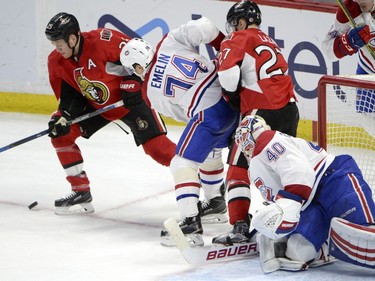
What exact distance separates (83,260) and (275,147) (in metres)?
0.98

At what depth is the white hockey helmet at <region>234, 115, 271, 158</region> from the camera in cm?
422

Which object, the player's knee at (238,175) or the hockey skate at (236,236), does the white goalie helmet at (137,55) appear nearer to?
the player's knee at (238,175)

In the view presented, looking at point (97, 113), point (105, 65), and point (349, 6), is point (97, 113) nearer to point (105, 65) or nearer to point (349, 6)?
point (105, 65)

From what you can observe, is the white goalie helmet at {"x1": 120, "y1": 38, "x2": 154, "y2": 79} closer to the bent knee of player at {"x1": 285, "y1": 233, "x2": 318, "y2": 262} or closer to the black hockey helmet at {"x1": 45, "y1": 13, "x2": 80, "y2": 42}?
the black hockey helmet at {"x1": 45, "y1": 13, "x2": 80, "y2": 42}

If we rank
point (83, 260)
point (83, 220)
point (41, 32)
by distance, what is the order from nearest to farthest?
point (83, 260)
point (83, 220)
point (41, 32)

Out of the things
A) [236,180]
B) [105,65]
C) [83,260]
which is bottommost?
[83,260]

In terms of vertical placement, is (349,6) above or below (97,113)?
above

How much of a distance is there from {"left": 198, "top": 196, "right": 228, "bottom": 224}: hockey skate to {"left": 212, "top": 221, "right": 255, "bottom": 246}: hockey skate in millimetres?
509

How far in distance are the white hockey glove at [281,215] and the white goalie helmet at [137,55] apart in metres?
0.99

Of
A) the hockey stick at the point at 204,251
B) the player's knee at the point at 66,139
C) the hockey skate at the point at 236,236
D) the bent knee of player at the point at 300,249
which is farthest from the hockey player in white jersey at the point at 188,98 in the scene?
the player's knee at the point at 66,139

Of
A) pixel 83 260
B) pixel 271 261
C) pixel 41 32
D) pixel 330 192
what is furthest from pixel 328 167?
pixel 41 32

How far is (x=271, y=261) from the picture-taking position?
4.25 m

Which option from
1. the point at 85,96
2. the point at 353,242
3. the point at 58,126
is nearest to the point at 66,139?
the point at 58,126

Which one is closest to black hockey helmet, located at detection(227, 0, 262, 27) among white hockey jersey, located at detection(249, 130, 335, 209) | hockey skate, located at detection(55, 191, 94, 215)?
white hockey jersey, located at detection(249, 130, 335, 209)
